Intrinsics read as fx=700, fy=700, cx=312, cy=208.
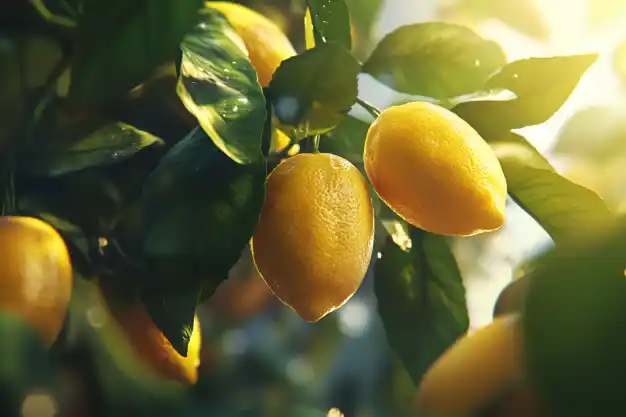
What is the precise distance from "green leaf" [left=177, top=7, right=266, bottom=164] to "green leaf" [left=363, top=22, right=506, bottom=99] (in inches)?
4.3

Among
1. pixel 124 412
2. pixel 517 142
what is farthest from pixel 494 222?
pixel 124 412

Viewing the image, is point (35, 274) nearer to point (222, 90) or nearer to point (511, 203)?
point (222, 90)

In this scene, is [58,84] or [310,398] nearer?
[310,398]

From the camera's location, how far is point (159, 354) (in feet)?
1.10

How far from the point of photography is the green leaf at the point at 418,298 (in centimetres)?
41

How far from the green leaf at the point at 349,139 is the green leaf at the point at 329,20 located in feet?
0.17

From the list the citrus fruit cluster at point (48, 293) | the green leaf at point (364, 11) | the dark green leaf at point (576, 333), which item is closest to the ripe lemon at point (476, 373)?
the dark green leaf at point (576, 333)

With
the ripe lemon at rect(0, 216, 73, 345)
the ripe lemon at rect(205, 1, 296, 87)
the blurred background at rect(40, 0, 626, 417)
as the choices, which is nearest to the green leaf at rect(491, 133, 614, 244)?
the blurred background at rect(40, 0, 626, 417)

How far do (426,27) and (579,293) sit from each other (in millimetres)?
206

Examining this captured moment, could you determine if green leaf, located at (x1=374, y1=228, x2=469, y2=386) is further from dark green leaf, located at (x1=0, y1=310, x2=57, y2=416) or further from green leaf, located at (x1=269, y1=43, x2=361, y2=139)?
dark green leaf, located at (x1=0, y1=310, x2=57, y2=416)

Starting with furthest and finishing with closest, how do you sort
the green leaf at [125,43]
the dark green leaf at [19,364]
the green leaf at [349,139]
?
the green leaf at [349,139] → the green leaf at [125,43] → the dark green leaf at [19,364]

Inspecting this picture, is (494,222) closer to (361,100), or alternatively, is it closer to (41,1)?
(361,100)

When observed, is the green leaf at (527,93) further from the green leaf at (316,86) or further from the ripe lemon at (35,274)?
the ripe lemon at (35,274)

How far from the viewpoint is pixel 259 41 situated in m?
0.37
